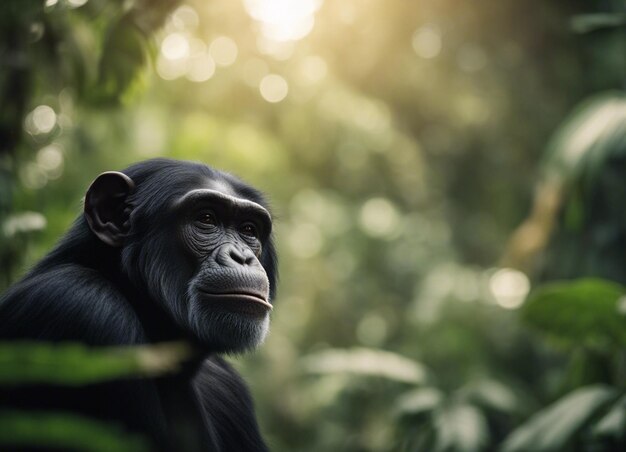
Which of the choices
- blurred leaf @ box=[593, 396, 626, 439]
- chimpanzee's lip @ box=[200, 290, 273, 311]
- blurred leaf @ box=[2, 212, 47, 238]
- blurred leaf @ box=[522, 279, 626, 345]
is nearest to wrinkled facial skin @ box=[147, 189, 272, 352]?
chimpanzee's lip @ box=[200, 290, 273, 311]

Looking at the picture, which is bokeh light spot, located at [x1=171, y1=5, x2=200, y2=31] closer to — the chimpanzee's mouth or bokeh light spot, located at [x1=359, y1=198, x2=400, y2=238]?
the chimpanzee's mouth

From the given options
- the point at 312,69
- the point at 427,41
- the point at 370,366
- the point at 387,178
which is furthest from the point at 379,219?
the point at 370,366

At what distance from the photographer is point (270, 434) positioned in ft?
31.4

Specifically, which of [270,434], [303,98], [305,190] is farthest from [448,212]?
[270,434]

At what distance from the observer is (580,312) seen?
4457mm

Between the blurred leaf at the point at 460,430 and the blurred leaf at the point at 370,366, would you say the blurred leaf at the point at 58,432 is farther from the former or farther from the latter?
the blurred leaf at the point at 370,366

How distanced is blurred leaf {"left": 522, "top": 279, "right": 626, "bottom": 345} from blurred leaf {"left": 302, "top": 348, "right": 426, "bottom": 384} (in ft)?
3.18

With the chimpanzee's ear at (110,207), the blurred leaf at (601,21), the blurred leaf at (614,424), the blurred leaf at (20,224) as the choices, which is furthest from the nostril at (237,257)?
the blurred leaf at (601,21)

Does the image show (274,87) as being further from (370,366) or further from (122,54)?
(122,54)

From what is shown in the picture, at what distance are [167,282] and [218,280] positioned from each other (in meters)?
0.19

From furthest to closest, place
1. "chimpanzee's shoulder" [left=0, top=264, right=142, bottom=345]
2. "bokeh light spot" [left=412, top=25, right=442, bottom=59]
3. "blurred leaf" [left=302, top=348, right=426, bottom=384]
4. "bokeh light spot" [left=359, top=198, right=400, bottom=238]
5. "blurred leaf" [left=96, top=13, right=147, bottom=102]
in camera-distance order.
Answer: "bokeh light spot" [left=359, top=198, right=400, bottom=238] → "bokeh light spot" [left=412, top=25, right=442, bottom=59] → "blurred leaf" [left=302, top=348, right=426, bottom=384] → "blurred leaf" [left=96, top=13, right=147, bottom=102] → "chimpanzee's shoulder" [left=0, top=264, right=142, bottom=345]

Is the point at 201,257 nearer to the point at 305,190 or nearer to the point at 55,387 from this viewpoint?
the point at 55,387

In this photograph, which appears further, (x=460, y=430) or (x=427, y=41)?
(x=427, y=41)

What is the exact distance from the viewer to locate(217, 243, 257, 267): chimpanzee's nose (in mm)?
3068
